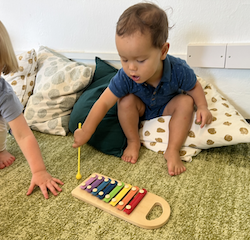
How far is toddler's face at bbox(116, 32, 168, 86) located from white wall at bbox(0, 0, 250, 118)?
37 centimetres

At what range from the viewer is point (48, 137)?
108 centimetres

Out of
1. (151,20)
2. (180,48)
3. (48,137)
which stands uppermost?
(151,20)

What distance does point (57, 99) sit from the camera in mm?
1123

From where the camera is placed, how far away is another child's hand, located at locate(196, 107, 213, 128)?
86cm

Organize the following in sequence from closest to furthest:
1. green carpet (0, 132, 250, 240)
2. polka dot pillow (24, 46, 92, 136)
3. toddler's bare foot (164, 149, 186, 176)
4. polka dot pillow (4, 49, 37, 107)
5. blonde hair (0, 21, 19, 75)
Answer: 1. green carpet (0, 132, 250, 240)
2. blonde hair (0, 21, 19, 75)
3. toddler's bare foot (164, 149, 186, 176)
4. polka dot pillow (24, 46, 92, 136)
5. polka dot pillow (4, 49, 37, 107)

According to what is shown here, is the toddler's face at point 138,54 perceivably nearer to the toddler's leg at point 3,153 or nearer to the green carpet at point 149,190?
the green carpet at point 149,190

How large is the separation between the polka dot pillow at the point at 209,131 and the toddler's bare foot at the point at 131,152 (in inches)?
2.6

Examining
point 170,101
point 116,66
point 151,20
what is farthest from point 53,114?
point 151,20

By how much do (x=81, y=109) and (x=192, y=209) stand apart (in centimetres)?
60

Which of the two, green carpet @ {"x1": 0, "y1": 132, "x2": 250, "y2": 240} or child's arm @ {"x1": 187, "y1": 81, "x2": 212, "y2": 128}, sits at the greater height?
child's arm @ {"x1": 187, "y1": 81, "x2": 212, "y2": 128}

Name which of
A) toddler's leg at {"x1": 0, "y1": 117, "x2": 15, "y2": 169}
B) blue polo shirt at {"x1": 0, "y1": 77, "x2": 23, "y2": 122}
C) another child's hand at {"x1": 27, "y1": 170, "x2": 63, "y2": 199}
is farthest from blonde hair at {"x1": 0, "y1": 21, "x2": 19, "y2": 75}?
another child's hand at {"x1": 27, "y1": 170, "x2": 63, "y2": 199}

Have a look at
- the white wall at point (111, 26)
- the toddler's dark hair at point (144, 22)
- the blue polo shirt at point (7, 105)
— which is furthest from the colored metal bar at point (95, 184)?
the white wall at point (111, 26)

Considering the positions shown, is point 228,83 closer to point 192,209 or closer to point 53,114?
point 192,209

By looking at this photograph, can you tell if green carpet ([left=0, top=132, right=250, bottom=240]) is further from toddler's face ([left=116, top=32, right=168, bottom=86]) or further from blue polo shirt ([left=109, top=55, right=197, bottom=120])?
toddler's face ([left=116, top=32, right=168, bottom=86])
